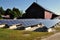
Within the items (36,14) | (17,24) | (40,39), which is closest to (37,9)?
(36,14)

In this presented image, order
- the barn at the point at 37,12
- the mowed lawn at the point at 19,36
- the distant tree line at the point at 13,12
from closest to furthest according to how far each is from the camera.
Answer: the mowed lawn at the point at 19,36
the barn at the point at 37,12
the distant tree line at the point at 13,12

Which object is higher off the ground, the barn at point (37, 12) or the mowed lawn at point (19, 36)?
the barn at point (37, 12)

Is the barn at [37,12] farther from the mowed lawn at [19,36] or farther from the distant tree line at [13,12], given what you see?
the mowed lawn at [19,36]

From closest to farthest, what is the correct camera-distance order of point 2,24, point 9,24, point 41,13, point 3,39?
point 3,39 < point 9,24 < point 2,24 < point 41,13

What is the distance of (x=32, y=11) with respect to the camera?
6056 cm

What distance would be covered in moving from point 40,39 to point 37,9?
131 ft

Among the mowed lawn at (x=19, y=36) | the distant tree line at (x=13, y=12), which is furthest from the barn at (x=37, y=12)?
the mowed lawn at (x=19, y=36)

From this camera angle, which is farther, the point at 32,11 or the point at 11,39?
the point at 32,11

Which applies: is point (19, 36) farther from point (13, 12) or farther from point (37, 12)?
point (13, 12)

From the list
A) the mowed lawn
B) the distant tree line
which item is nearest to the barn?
the distant tree line

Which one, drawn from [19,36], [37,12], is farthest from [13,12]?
[19,36]

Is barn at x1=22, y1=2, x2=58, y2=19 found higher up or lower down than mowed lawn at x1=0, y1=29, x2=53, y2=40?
higher up

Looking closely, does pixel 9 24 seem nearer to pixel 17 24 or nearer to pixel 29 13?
pixel 17 24

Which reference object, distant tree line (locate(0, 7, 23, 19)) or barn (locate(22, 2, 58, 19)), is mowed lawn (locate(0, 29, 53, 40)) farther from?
distant tree line (locate(0, 7, 23, 19))
